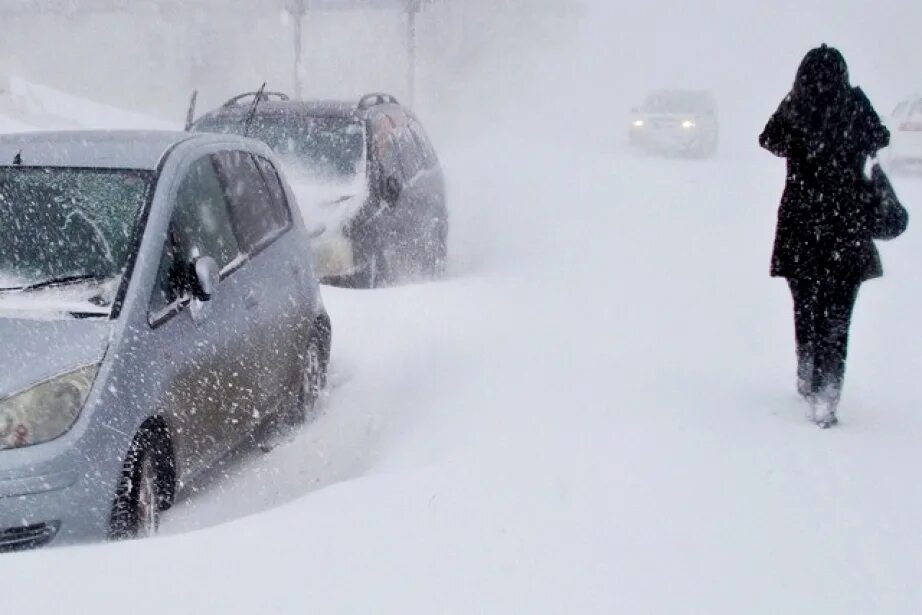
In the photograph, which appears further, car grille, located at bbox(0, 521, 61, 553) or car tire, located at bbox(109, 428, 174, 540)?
car tire, located at bbox(109, 428, 174, 540)

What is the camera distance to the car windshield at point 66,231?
183 inches

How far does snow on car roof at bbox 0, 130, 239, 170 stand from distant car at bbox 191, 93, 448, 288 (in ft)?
9.31

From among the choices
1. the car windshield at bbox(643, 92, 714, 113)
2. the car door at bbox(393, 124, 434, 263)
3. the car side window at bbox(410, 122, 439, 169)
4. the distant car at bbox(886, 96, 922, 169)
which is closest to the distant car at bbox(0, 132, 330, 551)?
the car door at bbox(393, 124, 434, 263)

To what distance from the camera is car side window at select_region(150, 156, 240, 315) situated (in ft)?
15.7

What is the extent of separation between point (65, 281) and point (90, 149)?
83 centimetres

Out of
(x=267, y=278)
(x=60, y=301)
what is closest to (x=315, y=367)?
(x=267, y=278)

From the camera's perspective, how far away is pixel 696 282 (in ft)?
37.0

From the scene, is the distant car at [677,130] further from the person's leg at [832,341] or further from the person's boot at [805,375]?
the person's leg at [832,341]

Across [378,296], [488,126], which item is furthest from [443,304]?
[488,126]

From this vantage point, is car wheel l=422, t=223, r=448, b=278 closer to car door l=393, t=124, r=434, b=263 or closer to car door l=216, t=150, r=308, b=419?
car door l=393, t=124, r=434, b=263

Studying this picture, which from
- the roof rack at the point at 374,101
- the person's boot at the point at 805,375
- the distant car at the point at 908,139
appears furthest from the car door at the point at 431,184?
the distant car at the point at 908,139

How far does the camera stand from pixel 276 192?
6484mm

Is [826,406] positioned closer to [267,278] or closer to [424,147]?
[267,278]

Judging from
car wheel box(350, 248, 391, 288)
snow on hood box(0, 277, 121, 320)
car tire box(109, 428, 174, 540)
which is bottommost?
car wheel box(350, 248, 391, 288)
